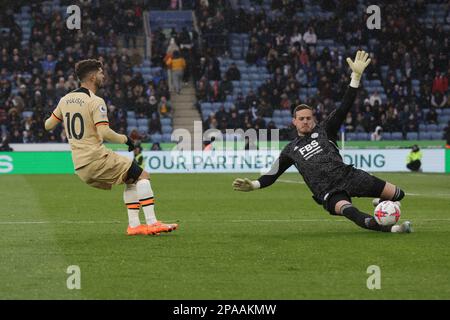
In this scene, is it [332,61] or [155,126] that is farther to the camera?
[332,61]

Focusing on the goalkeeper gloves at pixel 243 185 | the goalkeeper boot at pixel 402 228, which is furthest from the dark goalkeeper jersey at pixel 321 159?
the goalkeeper boot at pixel 402 228

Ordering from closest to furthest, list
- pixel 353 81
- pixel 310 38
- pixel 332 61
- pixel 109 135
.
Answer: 1. pixel 109 135
2. pixel 353 81
3. pixel 332 61
4. pixel 310 38

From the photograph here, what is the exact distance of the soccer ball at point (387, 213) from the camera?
11117 millimetres

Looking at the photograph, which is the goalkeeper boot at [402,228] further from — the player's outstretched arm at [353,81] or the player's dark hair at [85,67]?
the player's dark hair at [85,67]

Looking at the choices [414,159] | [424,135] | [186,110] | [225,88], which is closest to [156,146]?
[186,110]

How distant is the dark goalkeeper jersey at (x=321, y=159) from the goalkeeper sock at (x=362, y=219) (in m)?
0.38

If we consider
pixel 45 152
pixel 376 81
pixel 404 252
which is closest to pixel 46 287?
pixel 404 252

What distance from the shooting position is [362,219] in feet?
35.8

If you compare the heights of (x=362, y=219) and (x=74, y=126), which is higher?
(x=74, y=126)

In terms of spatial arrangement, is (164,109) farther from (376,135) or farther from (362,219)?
(362,219)

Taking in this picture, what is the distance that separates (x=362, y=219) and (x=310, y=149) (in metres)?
1.14

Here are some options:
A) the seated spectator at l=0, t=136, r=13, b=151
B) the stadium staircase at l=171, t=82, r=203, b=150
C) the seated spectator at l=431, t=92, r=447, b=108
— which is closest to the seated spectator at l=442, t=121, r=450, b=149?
the seated spectator at l=431, t=92, r=447, b=108

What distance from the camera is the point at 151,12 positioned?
40562 mm

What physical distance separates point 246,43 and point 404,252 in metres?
31.6
